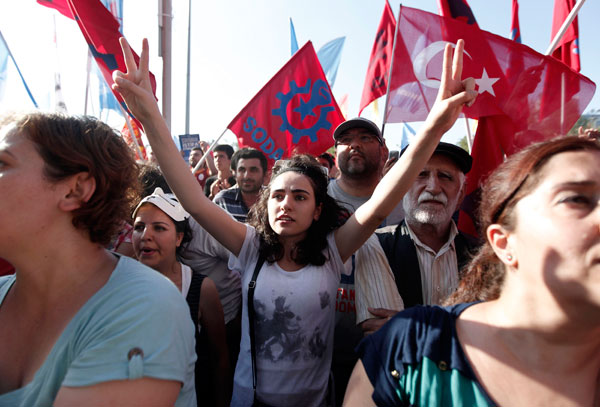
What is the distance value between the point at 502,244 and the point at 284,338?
3.47 feet

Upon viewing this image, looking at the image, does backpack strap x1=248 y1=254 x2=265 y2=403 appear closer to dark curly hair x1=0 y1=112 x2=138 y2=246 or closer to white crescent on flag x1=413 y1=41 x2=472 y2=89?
dark curly hair x1=0 y1=112 x2=138 y2=246

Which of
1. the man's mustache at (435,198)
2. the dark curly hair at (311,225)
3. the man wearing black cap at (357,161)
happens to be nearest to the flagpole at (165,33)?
→ the man wearing black cap at (357,161)

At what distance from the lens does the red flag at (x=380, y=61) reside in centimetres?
554

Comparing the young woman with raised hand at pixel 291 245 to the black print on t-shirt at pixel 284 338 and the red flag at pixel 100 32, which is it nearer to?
the black print on t-shirt at pixel 284 338

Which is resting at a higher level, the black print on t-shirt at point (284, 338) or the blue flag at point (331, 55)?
the blue flag at point (331, 55)

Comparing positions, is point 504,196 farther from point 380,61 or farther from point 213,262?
point 380,61

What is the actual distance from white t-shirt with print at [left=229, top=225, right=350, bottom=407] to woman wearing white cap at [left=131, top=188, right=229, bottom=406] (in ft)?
0.71

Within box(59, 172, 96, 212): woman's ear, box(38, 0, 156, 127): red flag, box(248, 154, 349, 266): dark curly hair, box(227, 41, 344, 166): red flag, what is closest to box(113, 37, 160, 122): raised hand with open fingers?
box(59, 172, 96, 212): woman's ear

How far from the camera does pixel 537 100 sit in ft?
11.3

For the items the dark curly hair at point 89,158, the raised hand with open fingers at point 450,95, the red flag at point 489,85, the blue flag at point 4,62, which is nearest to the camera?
the dark curly hair at point 89,158

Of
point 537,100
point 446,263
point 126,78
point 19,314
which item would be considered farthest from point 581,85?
point 19,314

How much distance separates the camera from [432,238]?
7.18 ft

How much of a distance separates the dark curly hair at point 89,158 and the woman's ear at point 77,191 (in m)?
0.01

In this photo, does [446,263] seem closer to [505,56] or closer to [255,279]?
[255,279]
